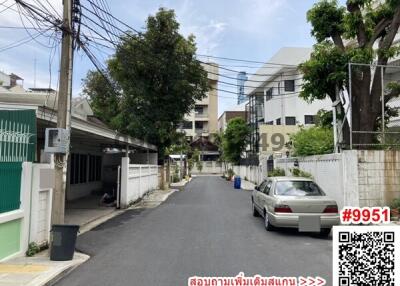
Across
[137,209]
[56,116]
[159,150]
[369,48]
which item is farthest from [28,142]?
[159,150]

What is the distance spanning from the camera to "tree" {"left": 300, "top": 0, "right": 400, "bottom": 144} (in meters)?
13.9

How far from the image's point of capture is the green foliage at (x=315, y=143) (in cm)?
1773

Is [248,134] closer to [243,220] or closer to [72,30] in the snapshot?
[243,220]

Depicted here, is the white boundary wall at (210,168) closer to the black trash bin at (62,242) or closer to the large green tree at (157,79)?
the large green tree at (157,79)

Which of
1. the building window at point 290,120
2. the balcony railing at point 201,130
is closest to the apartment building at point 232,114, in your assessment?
the balcony railing at point 201,130

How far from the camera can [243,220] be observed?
1381 centimetres

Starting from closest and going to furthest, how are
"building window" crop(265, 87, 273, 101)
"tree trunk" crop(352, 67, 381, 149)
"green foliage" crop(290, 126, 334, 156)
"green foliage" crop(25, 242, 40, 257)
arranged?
"green foliage" crop(25, 242, 40, 257), "tree trunk" crop(352, 67, 381, 149), "green foliage" crop(290, 126, 334, 156), "building window" crop(265, 87, 273, 101)

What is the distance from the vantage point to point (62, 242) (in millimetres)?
8047

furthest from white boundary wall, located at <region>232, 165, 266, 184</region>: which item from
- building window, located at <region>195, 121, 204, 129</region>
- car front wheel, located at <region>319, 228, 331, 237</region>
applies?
building window, located at <region>195, 121, 204, 129</region>

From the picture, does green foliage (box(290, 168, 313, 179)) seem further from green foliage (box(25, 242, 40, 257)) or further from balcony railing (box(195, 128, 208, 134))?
balcony railing (box(195, 128, 208, 134))

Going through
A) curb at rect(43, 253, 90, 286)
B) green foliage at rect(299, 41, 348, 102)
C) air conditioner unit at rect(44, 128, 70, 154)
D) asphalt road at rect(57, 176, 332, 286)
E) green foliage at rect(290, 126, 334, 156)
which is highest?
green foliage at rect(299, 41, 348, 102)

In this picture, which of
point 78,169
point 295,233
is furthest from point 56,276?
point 78,169

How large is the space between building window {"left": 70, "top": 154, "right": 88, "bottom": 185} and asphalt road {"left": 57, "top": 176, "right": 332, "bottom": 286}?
795cm

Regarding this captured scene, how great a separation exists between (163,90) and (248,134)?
20592 millimetres
